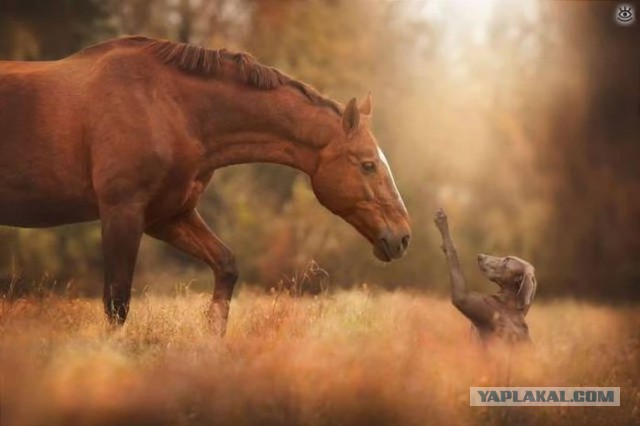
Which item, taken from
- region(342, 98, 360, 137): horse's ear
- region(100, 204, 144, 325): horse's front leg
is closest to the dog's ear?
region(342, 98, 360, 137): horse's ear

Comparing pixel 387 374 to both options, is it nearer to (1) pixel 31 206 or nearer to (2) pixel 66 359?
(2) pixel 66 359

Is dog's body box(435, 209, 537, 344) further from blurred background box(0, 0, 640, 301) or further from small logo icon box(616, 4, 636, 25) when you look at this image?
small logo icon box(616, 4, 636, 25)

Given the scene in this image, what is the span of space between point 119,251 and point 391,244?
1450 mm

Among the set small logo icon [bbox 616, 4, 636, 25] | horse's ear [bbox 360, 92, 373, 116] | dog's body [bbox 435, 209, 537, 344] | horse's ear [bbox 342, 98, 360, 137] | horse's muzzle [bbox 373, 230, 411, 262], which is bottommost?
dog's body [bbox 435, 209, 537, 344]

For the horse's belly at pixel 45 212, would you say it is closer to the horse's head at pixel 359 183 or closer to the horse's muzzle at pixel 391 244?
the horse's head at pixel 359 183

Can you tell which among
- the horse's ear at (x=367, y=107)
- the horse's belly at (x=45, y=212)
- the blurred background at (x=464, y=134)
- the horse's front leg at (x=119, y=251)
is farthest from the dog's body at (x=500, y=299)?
the horse's belly at (x=45, y=212)

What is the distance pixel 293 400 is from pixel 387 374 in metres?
0.50

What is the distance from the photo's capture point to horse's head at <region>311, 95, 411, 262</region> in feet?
17.0

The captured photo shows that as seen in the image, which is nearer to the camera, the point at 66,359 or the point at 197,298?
the point at 66,359

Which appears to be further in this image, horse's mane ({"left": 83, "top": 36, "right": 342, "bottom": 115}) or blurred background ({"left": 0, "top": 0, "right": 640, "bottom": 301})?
blurred background ({"left": 0, "top": 0, "right": 640, "bottom": 301})

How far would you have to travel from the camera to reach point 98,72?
5.14 meters

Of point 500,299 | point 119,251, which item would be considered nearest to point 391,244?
point 500,299

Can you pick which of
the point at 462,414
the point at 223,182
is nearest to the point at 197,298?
the point at 223,182

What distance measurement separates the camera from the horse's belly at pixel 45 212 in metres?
5.09
